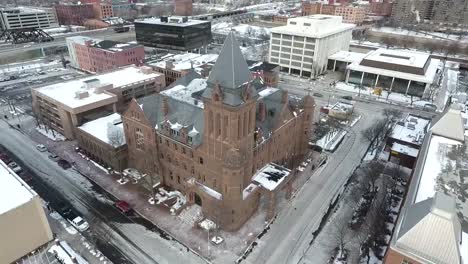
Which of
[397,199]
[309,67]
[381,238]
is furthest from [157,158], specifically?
[309,67]

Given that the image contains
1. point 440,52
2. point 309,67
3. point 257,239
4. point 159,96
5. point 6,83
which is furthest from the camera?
point 440,52

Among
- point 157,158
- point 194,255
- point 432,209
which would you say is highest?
point 432,209

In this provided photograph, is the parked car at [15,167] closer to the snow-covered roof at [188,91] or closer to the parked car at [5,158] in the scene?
the parked car at [5,158]

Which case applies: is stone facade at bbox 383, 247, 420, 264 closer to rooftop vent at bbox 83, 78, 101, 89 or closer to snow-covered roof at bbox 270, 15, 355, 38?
rooftop vent at bbox 83, 78, 101, 89

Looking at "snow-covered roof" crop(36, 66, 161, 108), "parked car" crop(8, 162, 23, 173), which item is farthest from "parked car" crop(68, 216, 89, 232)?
"snow-covered roof" crop(36, 66, 161, 108)

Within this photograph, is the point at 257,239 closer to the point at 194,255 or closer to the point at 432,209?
the point at 194,255

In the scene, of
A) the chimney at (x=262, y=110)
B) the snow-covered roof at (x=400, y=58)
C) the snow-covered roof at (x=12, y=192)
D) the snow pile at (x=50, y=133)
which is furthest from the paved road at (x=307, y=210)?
the snow pile at (x=50, y=133)
